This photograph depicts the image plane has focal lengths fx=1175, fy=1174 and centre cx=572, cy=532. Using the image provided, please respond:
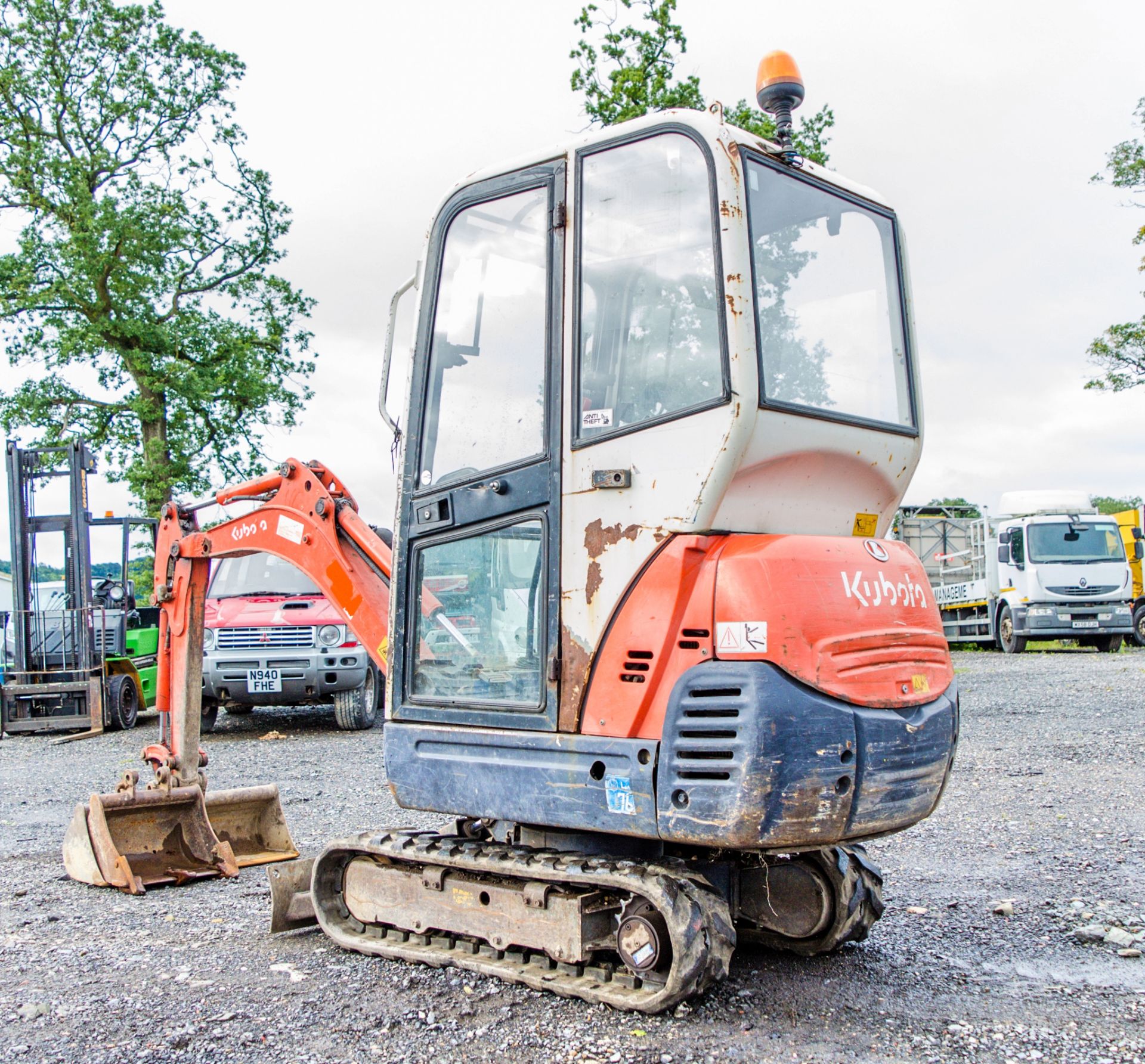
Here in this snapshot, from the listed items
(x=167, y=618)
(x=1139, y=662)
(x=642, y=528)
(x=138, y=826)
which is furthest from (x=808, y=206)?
(x=1139, y=662)

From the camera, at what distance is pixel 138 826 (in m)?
6.28

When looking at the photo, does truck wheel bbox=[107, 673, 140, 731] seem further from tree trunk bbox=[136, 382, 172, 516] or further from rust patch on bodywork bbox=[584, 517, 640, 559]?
rust patch on bodywork bbox=[584, 517, 640, 559]

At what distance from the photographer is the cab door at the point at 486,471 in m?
4.18

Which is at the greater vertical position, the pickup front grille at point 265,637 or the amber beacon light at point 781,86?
the amber beacon light at point 781,86

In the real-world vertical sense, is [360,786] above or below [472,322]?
below

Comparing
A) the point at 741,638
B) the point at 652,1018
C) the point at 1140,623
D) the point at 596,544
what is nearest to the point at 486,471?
the point at 596,544

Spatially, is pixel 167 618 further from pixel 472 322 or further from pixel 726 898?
pixel 726 898

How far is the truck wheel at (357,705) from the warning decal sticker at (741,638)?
9188 mm

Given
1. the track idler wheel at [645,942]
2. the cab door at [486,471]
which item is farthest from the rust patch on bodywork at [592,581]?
the track idler wheel at [645,942]

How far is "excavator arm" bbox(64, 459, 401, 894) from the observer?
5.62 meters

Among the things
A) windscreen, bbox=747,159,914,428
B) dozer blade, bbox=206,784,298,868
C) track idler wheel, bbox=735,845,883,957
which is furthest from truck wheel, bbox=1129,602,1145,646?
windscreen, bbox=747,159,914,428

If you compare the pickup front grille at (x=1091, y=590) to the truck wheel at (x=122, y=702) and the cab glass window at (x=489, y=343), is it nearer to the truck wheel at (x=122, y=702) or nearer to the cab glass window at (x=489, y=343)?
the truck wheel at (x=122, y=702)

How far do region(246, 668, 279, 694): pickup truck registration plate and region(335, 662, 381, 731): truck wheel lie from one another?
617mm

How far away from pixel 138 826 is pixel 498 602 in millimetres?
3143
